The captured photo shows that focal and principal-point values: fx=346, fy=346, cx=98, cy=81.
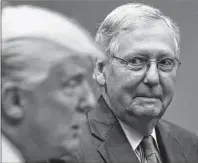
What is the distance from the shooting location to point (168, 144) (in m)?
1.71

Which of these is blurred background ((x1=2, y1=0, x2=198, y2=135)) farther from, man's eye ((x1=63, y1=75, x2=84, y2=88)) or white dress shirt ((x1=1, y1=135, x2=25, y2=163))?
white dress shirt ((x1=1, y1=135, x2=25, y2=163))

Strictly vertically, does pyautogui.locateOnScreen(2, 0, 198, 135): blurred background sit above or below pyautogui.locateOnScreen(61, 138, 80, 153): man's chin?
above

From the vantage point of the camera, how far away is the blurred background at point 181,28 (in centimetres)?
164

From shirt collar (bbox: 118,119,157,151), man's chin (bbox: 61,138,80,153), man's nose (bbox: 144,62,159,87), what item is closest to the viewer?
man's chin (bbox: 61,138,80,153)

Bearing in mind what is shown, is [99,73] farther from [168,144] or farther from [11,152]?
[11,152]

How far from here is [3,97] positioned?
116 centimetres

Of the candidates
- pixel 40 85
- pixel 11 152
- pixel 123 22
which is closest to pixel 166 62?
pixel 123 22

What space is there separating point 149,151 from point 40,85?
70 centimetres

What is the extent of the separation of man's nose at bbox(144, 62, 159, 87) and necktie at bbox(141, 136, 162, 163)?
295 mm

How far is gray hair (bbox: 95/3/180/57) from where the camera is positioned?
4.99ft

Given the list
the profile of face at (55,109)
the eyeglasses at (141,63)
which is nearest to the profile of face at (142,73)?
the eyeglasses at (141,63)

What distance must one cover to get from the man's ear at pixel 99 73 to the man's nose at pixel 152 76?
0.21 m

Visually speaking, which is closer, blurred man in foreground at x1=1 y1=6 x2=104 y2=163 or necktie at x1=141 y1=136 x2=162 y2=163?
blurred man in foreground at x1=1 y1=6 x2=104 y2=163

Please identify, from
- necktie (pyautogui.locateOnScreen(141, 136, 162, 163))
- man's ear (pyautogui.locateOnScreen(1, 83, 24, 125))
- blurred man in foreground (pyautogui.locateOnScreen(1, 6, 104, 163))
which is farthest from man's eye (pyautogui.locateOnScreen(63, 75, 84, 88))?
necktie (pyautogui.locateOnScreen(141, 136, 162, 163))
